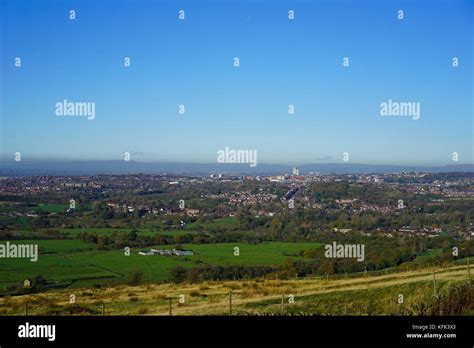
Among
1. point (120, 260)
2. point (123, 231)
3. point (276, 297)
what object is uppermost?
point (123, 231)

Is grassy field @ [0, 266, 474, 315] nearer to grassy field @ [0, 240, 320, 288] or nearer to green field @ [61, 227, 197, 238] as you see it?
grassy field @ [0, 240, 320, 288]

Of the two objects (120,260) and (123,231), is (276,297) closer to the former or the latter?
(120,260)

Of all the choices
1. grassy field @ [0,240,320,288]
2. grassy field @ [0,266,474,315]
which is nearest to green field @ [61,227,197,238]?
grassy field @ [0,240,320,288]

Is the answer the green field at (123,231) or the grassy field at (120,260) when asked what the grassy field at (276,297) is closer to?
the grassy field at (120,260)

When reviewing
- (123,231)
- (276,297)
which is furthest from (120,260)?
(276,297)

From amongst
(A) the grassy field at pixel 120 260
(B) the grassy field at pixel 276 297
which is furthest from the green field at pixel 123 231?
(B) the grassy field at pixel 276 297

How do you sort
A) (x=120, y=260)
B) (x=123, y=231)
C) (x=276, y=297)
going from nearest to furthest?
(x=276, y=297), (x=120, y=260), (x=123, y=231)

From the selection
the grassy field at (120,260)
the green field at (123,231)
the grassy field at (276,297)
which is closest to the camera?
the grassy field at (276,297)
